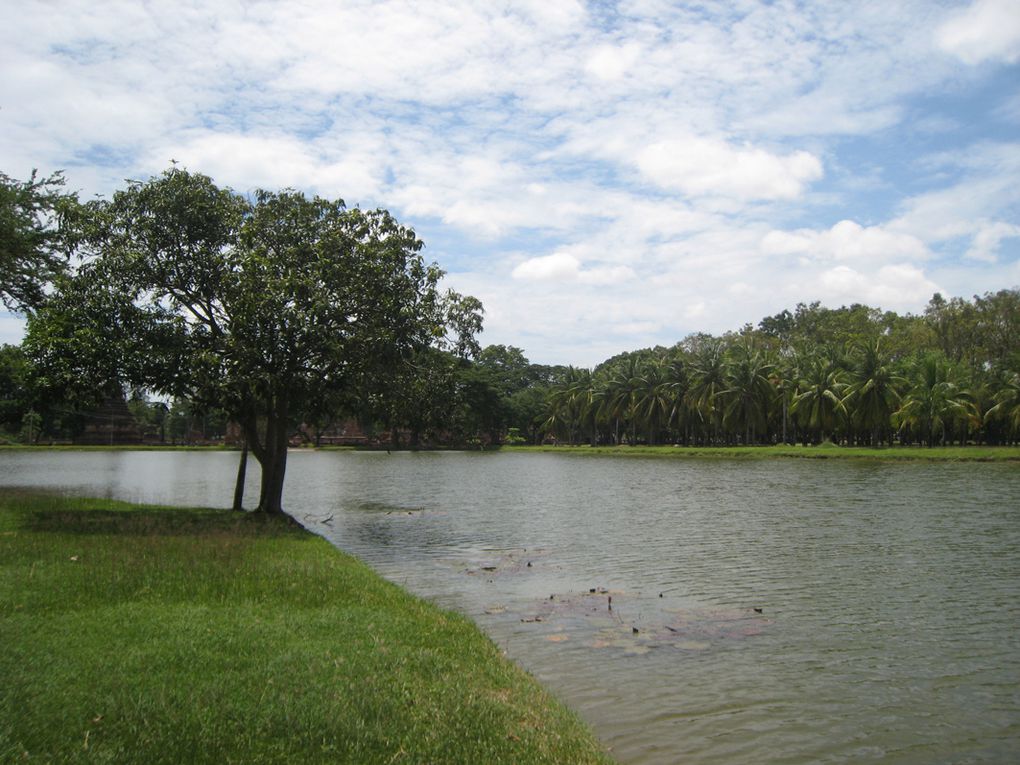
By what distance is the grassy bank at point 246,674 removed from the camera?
6949 millimetres

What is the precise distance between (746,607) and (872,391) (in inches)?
2840

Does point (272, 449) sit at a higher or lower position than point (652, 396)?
lower

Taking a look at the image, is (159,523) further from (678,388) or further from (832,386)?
(678,388)

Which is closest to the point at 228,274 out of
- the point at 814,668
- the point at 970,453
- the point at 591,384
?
the point at 814,668

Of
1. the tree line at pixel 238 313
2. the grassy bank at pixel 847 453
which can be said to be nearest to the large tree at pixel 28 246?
the tree line at pixel 238 313

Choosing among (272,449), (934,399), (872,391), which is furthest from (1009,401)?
(272,449)

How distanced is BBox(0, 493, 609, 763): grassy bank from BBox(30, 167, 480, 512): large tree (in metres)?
8.23

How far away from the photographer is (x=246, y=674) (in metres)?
8.66

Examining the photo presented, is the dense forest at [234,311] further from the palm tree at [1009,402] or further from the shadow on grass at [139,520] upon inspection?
the palm tree at [1009,402]

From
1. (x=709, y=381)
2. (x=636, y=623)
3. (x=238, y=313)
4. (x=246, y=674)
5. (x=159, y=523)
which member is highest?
(x=709, y=381)

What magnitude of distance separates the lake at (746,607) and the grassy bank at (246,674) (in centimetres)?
167

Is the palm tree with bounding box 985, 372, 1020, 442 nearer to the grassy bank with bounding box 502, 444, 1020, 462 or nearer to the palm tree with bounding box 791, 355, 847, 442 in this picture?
the grassy bank with bounding box 502, 444, 1020, 462

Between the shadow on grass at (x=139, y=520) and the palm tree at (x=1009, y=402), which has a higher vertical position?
the palm tree at (x=1009, y=402)

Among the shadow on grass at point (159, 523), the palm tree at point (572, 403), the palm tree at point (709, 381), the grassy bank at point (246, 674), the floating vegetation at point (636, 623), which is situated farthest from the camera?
the palm tree at point (572, 403)
